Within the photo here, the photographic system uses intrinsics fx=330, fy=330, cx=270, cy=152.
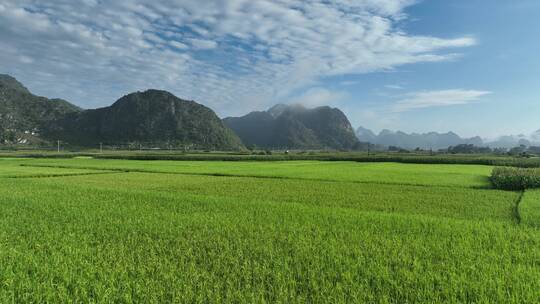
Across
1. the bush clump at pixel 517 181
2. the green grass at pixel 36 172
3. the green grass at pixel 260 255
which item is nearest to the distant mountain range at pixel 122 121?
the green grass at pixel 36 172

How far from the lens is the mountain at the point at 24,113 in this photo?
108 meters

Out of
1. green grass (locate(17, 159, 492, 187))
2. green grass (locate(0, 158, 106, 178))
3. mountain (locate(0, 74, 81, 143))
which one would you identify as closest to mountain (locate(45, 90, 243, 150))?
mountain (locate(0, 74, 81, 143))

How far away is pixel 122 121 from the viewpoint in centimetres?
12306

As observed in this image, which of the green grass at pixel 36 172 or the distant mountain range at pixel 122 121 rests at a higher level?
the distant mountain range at pixel 122 121

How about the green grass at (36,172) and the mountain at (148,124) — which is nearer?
the green grass at (36,172)

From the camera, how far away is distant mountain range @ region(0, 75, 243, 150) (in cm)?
11506

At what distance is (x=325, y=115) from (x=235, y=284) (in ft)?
655

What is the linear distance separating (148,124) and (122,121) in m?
10.7

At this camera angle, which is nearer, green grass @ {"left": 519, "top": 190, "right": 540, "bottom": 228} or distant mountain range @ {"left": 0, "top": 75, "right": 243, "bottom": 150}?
green grass @ {"left": 519, "top": 190, "right": 540, "bottom": 228}

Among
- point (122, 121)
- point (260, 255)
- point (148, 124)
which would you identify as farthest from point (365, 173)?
point (122, 121)

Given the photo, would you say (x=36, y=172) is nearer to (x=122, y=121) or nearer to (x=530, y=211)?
(x=530, y=211)

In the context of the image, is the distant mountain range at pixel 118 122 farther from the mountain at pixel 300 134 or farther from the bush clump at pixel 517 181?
the bush clump at pixel 517 181

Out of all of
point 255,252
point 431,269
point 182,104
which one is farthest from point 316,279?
point 182,104

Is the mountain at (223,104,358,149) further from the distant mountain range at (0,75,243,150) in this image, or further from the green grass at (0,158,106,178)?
the green grass at (0,158,106,178)
